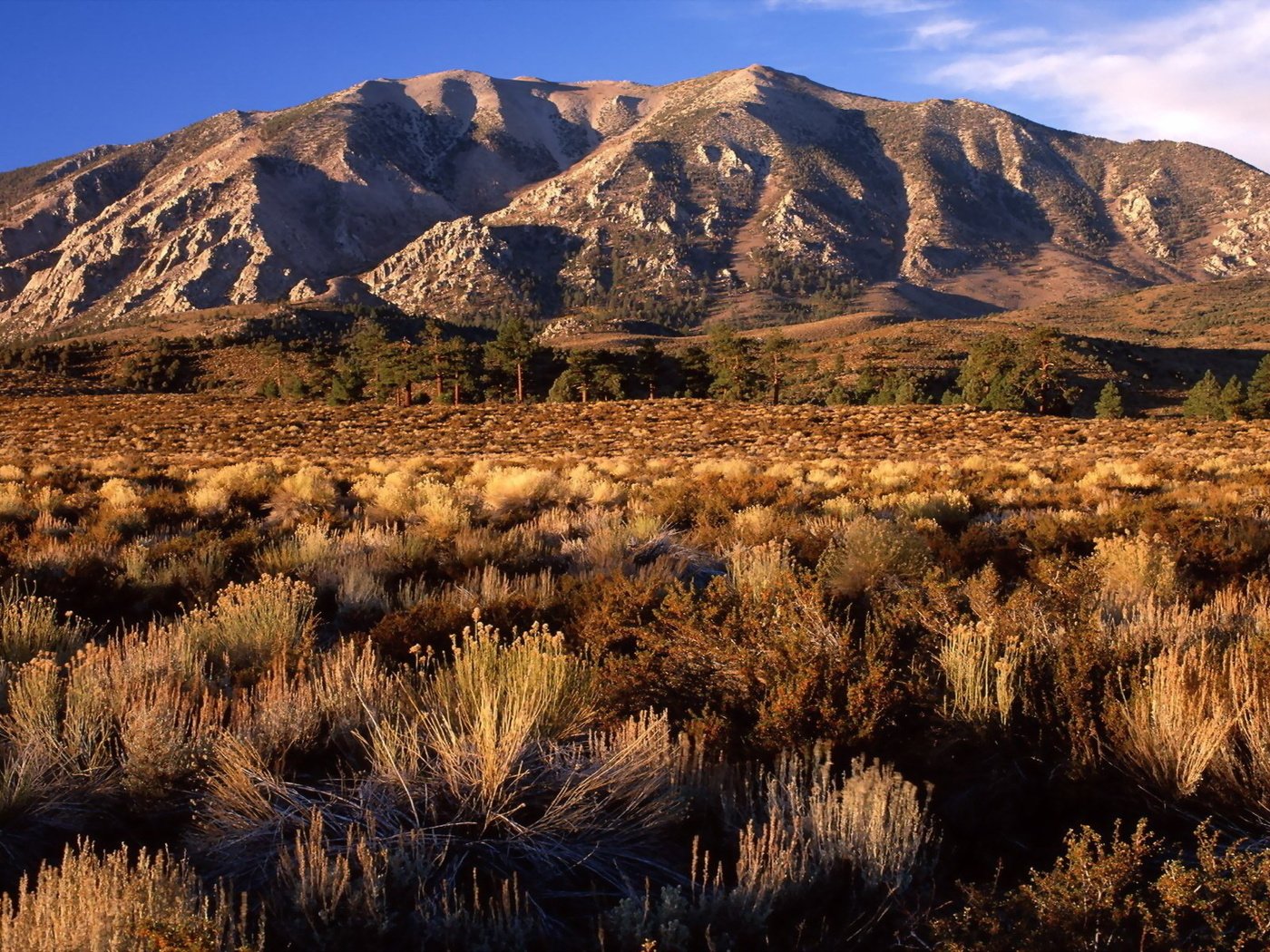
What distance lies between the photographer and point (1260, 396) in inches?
2079

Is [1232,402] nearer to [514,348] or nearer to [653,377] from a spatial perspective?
[653,377]

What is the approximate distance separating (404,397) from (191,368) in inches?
1738

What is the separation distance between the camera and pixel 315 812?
7.83 ft

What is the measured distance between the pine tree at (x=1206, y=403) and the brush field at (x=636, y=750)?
5531cm

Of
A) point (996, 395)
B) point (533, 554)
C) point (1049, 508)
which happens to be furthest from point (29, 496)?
point (996, 395)

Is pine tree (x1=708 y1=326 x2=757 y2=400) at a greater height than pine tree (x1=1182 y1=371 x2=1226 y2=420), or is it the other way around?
pine tree (x1=708 y1=326 x2=757 y2=400)

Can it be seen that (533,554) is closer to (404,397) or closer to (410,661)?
(410,661)

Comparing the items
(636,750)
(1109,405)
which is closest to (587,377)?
(1109,405)

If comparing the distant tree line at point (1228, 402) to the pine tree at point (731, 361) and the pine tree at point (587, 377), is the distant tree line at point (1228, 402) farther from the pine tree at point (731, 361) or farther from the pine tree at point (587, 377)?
the pine tree at point (587, 377)

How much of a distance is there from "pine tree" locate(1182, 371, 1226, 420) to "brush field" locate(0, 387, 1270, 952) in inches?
2178

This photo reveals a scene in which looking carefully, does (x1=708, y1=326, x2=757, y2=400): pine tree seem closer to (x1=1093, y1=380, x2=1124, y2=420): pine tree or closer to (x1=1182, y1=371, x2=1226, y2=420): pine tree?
(x1=1093, y1=380, x2=1124, y2=420): pine tree

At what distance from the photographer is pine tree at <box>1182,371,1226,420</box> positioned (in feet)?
164

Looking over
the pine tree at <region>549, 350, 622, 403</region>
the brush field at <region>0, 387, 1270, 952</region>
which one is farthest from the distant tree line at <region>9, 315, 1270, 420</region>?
the brush field at <region>0, 387, 1270, 952</region>

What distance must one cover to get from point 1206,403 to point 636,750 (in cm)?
6353
